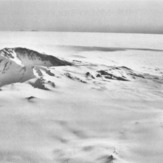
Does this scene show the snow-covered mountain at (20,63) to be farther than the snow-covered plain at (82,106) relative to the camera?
Yes

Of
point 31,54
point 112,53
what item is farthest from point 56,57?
point 112,53

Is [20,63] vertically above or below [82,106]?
above

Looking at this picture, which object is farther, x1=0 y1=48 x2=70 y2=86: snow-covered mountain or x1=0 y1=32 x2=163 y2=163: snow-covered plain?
x1=0 y1=48 x2=70 y2=86: snow-covered mountain

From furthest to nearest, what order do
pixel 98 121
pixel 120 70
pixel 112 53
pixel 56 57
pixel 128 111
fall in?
1. pixel 112 53
2. pixel 56 57
3. pixel 120 70
4. pixel 128 111
5. pixel 98 121

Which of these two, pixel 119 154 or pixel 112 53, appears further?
pixel 112 53

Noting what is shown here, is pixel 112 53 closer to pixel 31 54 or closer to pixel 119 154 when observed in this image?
pixel 31 54

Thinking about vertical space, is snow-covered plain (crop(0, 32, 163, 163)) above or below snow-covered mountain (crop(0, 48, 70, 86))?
below

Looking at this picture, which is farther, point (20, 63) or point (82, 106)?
point (20, 63)

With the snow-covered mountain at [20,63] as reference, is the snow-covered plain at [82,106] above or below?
below
